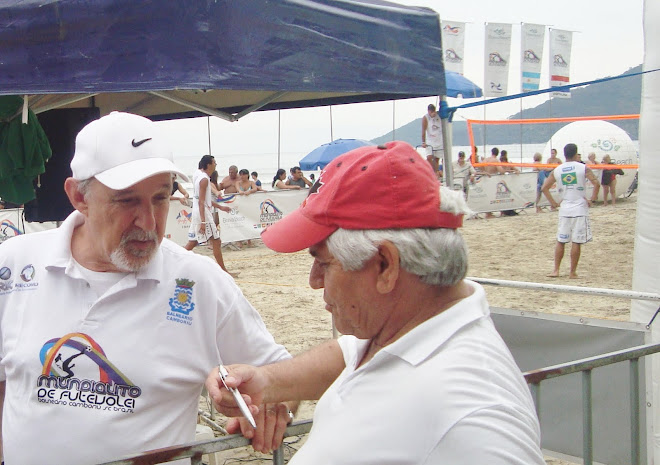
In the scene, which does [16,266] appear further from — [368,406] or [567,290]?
[567,290]

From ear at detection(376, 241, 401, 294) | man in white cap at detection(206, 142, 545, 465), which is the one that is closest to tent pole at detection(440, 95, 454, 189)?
man in white cap at detection(206, 142, 545, 465)

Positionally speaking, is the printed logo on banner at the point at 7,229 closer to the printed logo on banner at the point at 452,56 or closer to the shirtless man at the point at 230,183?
the shirtless man at the point at 230,183

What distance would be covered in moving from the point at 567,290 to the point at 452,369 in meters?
2.40

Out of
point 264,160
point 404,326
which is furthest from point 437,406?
point 264,160

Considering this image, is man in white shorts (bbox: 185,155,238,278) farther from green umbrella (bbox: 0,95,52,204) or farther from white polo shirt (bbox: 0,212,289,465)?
white polo shirt (bbox: 0,212,289,465)

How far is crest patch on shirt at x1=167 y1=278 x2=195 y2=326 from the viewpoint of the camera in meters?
2.01

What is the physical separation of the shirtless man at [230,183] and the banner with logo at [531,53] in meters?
13.4

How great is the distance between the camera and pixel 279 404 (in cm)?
183

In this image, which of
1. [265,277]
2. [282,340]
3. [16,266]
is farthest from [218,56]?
[265,277]

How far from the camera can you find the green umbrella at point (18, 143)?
146 inches

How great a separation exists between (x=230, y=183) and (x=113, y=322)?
13.2 m

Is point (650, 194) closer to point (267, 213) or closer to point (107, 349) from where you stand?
point (107, 349)

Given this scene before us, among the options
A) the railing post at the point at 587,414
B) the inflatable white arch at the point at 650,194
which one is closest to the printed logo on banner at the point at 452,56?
the inflatable white arch at the point at 650,194

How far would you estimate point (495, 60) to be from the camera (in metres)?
23.3
